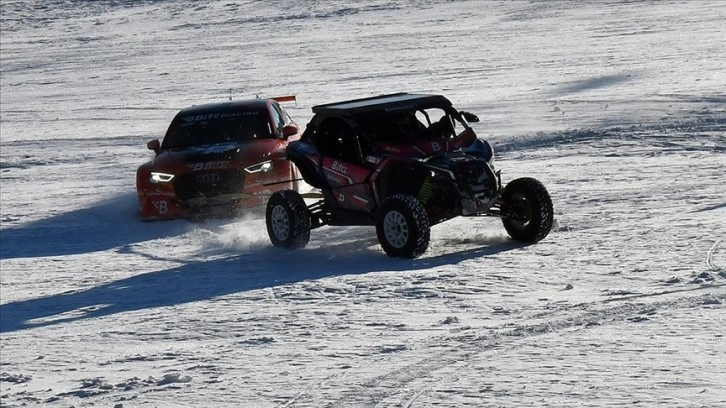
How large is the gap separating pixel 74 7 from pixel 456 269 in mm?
36495

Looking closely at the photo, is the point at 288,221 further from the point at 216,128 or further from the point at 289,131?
the point at 216,128

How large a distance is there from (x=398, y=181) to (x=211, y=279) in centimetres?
193

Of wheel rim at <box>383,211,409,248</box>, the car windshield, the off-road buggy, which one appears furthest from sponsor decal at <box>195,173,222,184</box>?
wheel rim at <box>383,211,409,248</box>

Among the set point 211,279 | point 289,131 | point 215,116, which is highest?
point 215,116

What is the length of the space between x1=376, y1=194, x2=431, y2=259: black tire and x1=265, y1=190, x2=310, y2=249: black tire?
1.02 metres

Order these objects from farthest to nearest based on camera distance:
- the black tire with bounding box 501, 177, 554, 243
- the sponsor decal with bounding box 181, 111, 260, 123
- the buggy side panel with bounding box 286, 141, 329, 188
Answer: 1. the sponsor decal with bounding box 181, 111, 260, 123
2. the buggy side panel with bounding box 286, 141, 329, 188
3. the black tire with bounding box 501, 177, 554, 243

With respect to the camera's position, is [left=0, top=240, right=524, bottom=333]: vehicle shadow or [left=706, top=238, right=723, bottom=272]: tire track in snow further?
[left=0, top=240, right=524, bottom=333]: vehicle shadow

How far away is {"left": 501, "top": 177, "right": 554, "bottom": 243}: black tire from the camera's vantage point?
11633 millimetres

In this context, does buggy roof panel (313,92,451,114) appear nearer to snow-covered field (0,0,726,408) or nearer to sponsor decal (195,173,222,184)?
snow-covered field (0,0,726,408)

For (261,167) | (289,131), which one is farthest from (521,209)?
(289,131)

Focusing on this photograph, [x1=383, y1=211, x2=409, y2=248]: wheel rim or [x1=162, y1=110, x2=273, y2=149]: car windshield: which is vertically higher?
[x1=162, y1=110, x2=273, y2=149]: car windshield

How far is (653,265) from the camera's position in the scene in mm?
10422

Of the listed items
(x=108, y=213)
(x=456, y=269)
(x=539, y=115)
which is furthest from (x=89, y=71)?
(x=456, y=269)

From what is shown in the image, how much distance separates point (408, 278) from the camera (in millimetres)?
10602
